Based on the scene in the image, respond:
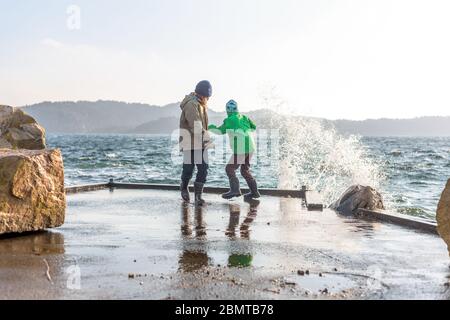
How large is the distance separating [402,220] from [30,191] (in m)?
5.27

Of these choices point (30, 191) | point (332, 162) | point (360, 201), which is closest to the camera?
point (30, 191)

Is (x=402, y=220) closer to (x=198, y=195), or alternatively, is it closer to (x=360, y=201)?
(x=360, y=201)

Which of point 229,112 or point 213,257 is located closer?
point 213,257

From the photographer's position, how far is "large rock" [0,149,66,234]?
6.97 meters

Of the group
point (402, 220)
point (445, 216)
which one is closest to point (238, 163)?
point (402, 220)

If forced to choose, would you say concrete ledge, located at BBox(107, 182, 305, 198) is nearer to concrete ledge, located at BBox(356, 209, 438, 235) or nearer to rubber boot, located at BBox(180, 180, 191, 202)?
rubber boot, located at BBox(180, 180, 191, 202)

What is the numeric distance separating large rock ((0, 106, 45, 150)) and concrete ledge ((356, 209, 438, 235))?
5.81 m

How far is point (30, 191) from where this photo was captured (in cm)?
716

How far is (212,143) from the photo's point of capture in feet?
34.4

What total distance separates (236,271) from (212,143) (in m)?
5.32

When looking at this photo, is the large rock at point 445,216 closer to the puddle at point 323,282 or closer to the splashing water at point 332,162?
the puddle at point 323,282
